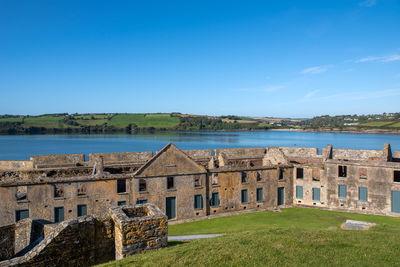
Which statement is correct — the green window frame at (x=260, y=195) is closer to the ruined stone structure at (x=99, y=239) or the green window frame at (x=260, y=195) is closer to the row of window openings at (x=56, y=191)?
the row of window openings at (x=56, y=191)

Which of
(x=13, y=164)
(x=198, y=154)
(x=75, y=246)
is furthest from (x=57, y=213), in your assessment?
(x=198, y=154)

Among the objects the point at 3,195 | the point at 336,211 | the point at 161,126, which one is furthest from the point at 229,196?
the point at 161,126

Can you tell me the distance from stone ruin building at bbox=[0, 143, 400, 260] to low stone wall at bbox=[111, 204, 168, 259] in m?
17.0

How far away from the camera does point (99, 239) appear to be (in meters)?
12.3

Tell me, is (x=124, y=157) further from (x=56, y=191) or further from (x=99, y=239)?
(x=99, y=239)

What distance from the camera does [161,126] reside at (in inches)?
7869

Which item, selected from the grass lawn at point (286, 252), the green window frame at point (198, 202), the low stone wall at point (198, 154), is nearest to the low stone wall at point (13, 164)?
the low stone wall at point (198, 154)

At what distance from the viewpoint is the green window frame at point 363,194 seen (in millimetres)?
32625

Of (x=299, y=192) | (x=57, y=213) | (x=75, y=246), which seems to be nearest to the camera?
(x=75, y=246)

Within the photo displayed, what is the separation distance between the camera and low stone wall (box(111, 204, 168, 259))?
1097cm

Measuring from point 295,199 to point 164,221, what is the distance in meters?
28.5

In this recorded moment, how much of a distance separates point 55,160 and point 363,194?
3397cm

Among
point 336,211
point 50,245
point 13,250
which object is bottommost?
point 336,211

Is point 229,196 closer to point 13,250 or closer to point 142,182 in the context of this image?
point 142,182
